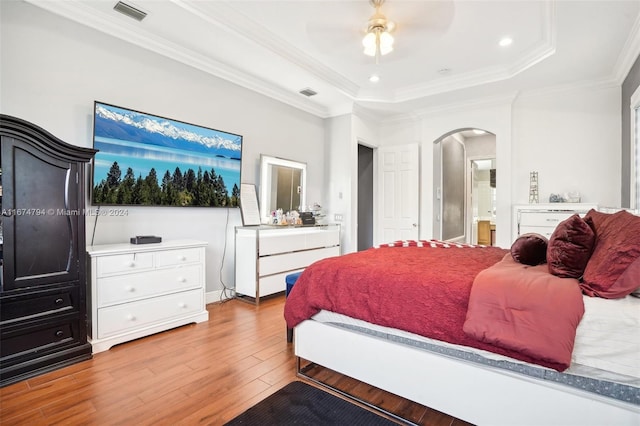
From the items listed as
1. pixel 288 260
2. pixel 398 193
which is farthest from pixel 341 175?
pixel 288 260

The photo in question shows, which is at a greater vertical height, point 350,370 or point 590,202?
point 590,202

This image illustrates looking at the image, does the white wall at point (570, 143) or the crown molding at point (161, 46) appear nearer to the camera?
the crown molding at point (161, 46)

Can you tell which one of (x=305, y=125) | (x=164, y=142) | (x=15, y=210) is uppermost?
(x=305, y=125)

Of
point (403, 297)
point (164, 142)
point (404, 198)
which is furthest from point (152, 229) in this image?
point (404, 198)

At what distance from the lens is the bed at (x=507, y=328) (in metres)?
1.20

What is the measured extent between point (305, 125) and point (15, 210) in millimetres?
3630

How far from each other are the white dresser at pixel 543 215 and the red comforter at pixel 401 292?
2.23 m

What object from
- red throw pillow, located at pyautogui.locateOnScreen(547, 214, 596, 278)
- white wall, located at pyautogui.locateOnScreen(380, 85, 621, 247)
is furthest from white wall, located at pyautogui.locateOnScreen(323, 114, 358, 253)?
red throw pillow, located at pyautogui.locateOnScreen(547, 214, 596, 278)

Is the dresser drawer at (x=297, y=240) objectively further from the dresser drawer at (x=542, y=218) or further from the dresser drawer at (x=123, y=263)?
the dresser drawer at (x=542, y=218)

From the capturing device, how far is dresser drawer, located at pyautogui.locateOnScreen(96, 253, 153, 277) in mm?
2408

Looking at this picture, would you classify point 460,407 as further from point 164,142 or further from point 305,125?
point 305,125

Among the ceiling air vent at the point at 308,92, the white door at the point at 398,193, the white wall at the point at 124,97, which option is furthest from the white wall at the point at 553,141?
the white wall at the point at 124,97

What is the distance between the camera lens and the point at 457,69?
Answer: 393cm

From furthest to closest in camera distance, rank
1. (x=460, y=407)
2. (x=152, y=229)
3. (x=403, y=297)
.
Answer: (x=152, y=229) < (x=403, y=297) < (x=460, y=407)
